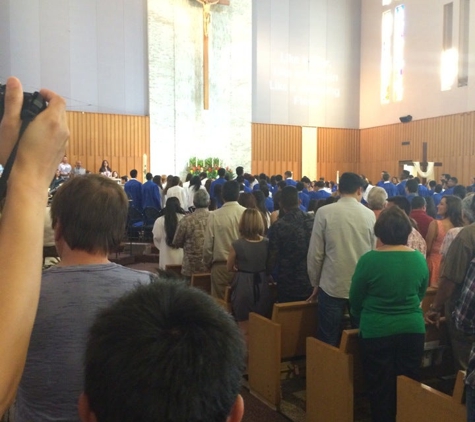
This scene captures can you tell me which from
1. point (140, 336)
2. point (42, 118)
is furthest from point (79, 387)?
point (42, 118)

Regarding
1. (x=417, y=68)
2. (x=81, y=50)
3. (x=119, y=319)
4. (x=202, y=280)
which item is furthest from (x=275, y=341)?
(x=417, y=68)

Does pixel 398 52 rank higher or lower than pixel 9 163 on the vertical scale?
higher

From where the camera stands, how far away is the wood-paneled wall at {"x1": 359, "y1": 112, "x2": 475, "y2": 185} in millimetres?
17109

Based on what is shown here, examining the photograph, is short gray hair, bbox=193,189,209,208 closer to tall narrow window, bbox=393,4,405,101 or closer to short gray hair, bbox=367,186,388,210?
short gray hair, bbox=367,186,388,210

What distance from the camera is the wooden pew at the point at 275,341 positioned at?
3.92 metres

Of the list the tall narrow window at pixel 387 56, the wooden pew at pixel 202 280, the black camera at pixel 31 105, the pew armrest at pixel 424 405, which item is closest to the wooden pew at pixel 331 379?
the pew armrest at pixel 424 405

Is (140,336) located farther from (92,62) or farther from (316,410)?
(92,62)

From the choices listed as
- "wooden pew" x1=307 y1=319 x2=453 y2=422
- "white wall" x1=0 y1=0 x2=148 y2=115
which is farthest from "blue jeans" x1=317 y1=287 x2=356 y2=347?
"white wall" x1=0 y1=0 x2=148 y2=115

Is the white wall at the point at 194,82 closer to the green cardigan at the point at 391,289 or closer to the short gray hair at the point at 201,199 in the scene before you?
the short gray hair at the point at 201,199

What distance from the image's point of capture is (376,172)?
21625 millimetres

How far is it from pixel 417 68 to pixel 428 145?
9.57 ft

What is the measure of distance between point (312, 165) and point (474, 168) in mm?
6754

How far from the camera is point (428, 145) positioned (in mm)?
18703

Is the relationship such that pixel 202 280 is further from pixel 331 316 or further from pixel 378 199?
pixel 378 199
